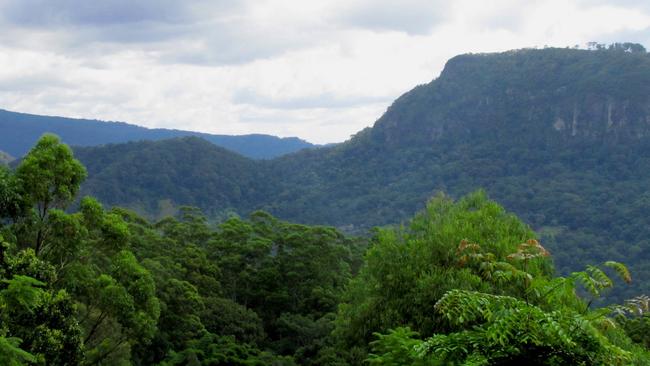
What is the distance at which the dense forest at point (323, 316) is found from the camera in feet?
20.7

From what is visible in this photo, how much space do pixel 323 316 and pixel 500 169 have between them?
465 feet

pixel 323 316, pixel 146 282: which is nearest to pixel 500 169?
pixel 323 316

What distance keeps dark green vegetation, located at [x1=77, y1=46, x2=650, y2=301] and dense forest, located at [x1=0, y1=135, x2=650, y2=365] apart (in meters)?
93.6

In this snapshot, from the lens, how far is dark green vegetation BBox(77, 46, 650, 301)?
430ft

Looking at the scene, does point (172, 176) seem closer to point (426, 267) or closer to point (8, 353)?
point (426, 267)

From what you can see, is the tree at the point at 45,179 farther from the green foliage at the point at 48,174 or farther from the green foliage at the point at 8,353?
the green foliage at the point at 8,353

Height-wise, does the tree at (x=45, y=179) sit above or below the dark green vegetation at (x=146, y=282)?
above

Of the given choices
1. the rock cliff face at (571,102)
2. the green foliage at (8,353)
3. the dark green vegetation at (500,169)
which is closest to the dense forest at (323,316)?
the green foliage at (8,353)

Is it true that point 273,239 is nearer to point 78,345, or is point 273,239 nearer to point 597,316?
point 78,345

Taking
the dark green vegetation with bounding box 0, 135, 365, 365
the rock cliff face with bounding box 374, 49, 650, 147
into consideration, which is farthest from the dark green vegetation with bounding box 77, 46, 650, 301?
the dark green vegetation with bounding box 0, 135, 365, 365

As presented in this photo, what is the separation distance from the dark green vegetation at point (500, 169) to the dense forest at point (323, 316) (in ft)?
307

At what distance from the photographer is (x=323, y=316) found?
96.6 ft

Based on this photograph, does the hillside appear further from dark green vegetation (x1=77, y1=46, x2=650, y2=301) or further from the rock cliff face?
the rock cliff face

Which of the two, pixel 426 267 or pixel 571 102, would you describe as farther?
pixel 571 102
